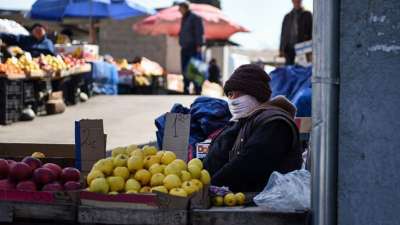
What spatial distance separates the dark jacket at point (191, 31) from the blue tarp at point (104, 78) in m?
1.70

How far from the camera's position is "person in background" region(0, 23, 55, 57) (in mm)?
13132

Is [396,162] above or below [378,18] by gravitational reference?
below

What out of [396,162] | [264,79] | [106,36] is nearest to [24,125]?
[264,79]

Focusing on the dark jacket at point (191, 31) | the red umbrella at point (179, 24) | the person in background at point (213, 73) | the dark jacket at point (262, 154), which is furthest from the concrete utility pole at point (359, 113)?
the red umbrella at point (179, 24)

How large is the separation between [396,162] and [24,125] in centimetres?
809

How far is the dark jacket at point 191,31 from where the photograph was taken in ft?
53.1

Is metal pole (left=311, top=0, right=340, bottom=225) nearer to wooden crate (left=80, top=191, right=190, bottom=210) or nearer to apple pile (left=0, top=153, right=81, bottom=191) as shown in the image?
wooden crate (left=80, top=191, right=190, bottom=210)

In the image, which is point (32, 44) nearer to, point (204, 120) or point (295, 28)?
point (295, 28)

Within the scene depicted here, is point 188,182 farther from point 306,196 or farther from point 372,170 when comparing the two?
point 372,170

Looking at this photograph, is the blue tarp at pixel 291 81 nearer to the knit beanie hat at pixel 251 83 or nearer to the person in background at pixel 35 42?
the knit beanie hat at pixel 251 83

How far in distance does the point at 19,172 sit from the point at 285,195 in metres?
1.37

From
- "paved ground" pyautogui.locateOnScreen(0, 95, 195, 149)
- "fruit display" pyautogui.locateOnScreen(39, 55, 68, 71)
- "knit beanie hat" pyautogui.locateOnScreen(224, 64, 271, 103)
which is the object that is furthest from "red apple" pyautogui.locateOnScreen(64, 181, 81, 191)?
"fruit display" pyautogui.locateOnScreen(39, 55, 68, 71)

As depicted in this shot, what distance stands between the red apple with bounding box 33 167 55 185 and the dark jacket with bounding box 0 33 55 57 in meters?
9.60

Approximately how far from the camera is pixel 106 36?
24.0 meters
